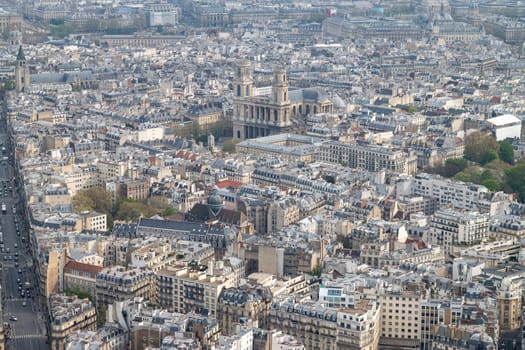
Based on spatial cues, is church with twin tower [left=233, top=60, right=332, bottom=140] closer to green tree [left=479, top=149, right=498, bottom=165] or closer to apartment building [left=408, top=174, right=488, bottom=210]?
green tree [left=479, top=149, right=498, bottom=165]

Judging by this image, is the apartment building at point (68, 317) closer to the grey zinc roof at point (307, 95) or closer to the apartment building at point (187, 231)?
the apartment building at point (187, 231)

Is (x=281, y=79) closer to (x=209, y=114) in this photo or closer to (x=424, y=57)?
(x=209, y=114)

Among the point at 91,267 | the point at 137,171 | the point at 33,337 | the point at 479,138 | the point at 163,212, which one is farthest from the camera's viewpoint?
the point at 479,138

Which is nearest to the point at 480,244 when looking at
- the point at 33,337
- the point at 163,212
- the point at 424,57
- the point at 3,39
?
the point at 163,212

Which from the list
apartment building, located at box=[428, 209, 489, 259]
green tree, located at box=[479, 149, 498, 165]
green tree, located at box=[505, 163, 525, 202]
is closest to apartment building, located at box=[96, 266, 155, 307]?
apartment building, located at box=[428, 209, 489, 259]

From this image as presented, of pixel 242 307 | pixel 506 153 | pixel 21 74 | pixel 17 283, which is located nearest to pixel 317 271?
pixel 242 307

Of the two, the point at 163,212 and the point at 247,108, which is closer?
the point at 163,212

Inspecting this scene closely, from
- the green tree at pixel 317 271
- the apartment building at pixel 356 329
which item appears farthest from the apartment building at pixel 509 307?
the green tree at pixel 317 271

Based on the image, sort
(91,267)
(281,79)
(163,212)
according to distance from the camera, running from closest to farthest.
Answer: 1. (91,267)
2. (163,212)
3. (281,79)
